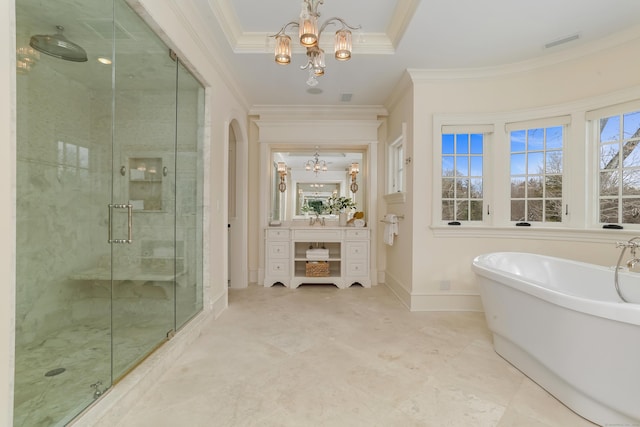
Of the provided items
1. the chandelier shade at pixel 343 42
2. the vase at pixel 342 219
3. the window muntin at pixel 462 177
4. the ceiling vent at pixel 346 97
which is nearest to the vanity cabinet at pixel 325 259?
the vase at pixel 342 219

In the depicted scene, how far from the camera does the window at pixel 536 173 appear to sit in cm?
296

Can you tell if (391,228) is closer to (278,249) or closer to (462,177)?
(462,177)

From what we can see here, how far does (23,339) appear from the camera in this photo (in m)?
1.68

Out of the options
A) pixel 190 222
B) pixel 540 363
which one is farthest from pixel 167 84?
pixel 540 363

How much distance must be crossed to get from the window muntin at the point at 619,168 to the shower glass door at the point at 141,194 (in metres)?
3.77

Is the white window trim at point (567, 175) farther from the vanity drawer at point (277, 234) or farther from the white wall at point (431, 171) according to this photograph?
the vanity drawer at point (277, 234)

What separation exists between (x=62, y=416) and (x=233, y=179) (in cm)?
314

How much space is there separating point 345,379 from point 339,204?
10.1 feet

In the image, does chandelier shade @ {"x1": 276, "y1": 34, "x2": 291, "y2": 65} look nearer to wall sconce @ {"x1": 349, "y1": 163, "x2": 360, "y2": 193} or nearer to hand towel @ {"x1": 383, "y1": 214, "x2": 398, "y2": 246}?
hand towel @ {"x1": 383, "y1": 214, "x2": 398, "y2": 246}

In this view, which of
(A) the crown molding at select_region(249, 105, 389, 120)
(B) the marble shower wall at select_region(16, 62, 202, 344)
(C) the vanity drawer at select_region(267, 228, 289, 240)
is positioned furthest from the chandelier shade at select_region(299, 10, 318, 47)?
(C) the vanity drawer at select_region(267, 228, 289, 240)

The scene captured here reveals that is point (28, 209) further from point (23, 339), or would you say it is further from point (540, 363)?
point (540, 363)

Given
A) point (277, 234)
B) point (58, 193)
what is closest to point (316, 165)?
point (277, 234)

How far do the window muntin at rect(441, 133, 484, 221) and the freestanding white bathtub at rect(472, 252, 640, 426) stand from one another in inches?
41.0

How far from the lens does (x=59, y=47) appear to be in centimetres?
175
